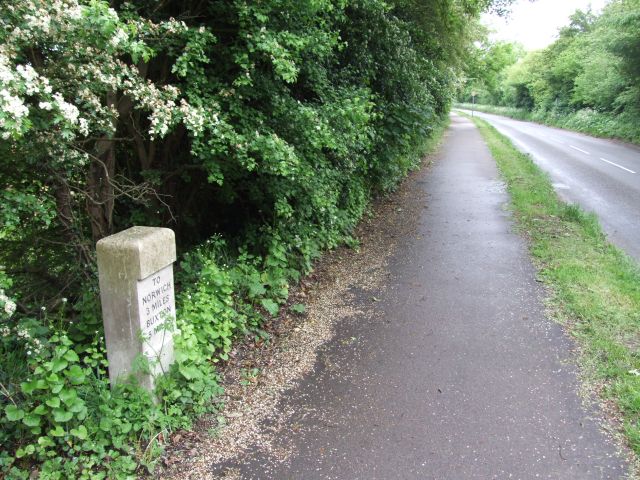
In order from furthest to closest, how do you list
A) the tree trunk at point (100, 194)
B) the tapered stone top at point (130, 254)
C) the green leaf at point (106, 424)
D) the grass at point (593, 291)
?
the tree trunk at point (100, 194), the grass at point (593, 291), the tapered stone top at point (130, 254), the green leaf at point (106, 424)

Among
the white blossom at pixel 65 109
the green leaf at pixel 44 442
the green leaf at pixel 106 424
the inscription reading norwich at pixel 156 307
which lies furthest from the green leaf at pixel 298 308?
the white blossom at pixel 65 109

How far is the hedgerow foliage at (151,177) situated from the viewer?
113 inches

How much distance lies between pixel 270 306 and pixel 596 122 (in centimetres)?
3118

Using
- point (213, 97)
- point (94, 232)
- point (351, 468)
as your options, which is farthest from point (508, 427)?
point (94, 232)

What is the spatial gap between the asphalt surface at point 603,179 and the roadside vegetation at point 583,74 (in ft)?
13.5

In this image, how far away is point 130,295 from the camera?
10.5 ft

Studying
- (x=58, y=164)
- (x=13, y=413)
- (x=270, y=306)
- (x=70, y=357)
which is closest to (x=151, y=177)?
(x=58, y=164)

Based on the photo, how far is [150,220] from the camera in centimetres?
569

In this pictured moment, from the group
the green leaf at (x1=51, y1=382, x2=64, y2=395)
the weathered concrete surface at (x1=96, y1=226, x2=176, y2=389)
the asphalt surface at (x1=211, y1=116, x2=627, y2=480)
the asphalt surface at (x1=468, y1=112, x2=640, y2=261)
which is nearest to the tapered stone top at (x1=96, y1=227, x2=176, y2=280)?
the weathered concrete surface at (x1=96, y1=226, x2=176, y2=389)

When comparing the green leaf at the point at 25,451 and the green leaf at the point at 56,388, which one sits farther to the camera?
the green leaf at the point at 56,388

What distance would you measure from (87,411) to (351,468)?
1.74m

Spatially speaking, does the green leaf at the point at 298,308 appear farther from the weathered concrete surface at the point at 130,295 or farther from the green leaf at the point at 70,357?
the green leaf at the point at 70,357

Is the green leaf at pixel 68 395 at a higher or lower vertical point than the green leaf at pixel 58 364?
lower

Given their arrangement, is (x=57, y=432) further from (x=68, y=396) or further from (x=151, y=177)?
(x=151, y=177)
